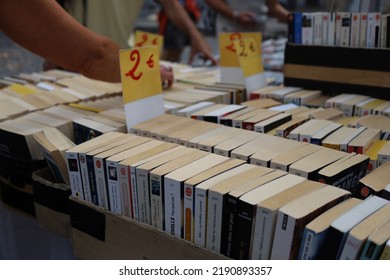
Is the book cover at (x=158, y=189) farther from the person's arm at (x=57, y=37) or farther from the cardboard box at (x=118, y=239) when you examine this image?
the person's arm at (x=57, y=37)

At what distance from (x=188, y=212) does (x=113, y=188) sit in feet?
0.87

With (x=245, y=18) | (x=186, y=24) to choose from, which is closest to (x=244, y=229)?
(x=186, y=24)

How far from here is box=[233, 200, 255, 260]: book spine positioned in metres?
1.01

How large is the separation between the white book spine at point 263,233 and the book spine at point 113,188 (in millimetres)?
429

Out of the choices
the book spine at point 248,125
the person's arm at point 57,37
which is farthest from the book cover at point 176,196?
the person's arm at point 57,37

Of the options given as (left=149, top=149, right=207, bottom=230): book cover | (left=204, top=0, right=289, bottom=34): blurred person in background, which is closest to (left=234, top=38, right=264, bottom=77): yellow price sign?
(left=149, top=149, right=207, bottom=230): book cover

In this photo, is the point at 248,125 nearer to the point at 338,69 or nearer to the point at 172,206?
the point at 172,206

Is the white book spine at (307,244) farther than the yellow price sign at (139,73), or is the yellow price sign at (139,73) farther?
the yellow price sign at (139,73)

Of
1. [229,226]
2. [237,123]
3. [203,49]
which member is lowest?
[229,226]

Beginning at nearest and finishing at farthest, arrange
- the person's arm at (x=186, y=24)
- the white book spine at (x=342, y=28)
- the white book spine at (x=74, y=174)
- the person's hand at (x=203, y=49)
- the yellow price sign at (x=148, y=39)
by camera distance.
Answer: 1. the white book spine at (x=74, y=174)
2. the white book spine at (x=342, y=28)
3. the yellow price sign at (x=148, y=39)
4. the person's hand at (x=203, y=49)
5. the person's arm at (x=186, y=24)

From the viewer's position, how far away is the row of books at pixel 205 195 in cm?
99

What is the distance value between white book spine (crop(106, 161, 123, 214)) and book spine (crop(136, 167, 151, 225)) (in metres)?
0.07

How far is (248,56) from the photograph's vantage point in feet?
7.39

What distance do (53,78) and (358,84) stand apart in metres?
1.64
